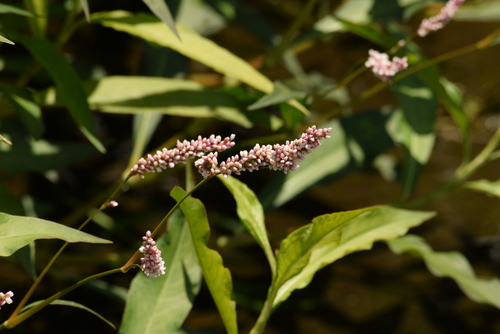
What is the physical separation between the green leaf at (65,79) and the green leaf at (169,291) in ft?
0.55

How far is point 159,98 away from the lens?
86 cm

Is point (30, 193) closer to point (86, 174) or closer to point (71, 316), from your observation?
point (86, 174)

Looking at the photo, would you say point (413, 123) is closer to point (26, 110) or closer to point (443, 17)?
point (443, 17)

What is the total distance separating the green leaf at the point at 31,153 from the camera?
0.87 meters

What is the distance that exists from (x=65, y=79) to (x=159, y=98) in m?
0.15

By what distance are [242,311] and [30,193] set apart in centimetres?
53

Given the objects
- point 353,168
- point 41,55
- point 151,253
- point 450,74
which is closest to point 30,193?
point 41,55

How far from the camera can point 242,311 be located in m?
1.21

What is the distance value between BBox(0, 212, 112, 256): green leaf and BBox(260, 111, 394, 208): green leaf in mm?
503

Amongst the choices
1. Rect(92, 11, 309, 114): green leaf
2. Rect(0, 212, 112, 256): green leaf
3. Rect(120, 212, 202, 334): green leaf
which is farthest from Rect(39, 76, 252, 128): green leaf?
Rect(0, 212, 112, 256): green leaf

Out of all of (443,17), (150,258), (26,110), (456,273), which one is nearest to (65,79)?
(26,110)

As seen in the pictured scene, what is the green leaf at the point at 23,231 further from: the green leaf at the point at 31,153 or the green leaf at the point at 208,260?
the green leaf at the point at 31,153

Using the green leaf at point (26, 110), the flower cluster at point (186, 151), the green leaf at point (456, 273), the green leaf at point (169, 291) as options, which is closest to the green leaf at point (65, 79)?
the green leaf at point (26, 110)

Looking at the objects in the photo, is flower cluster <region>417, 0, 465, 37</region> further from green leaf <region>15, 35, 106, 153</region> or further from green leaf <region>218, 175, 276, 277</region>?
green leaf <region>15, 35, 106, 153</region>
